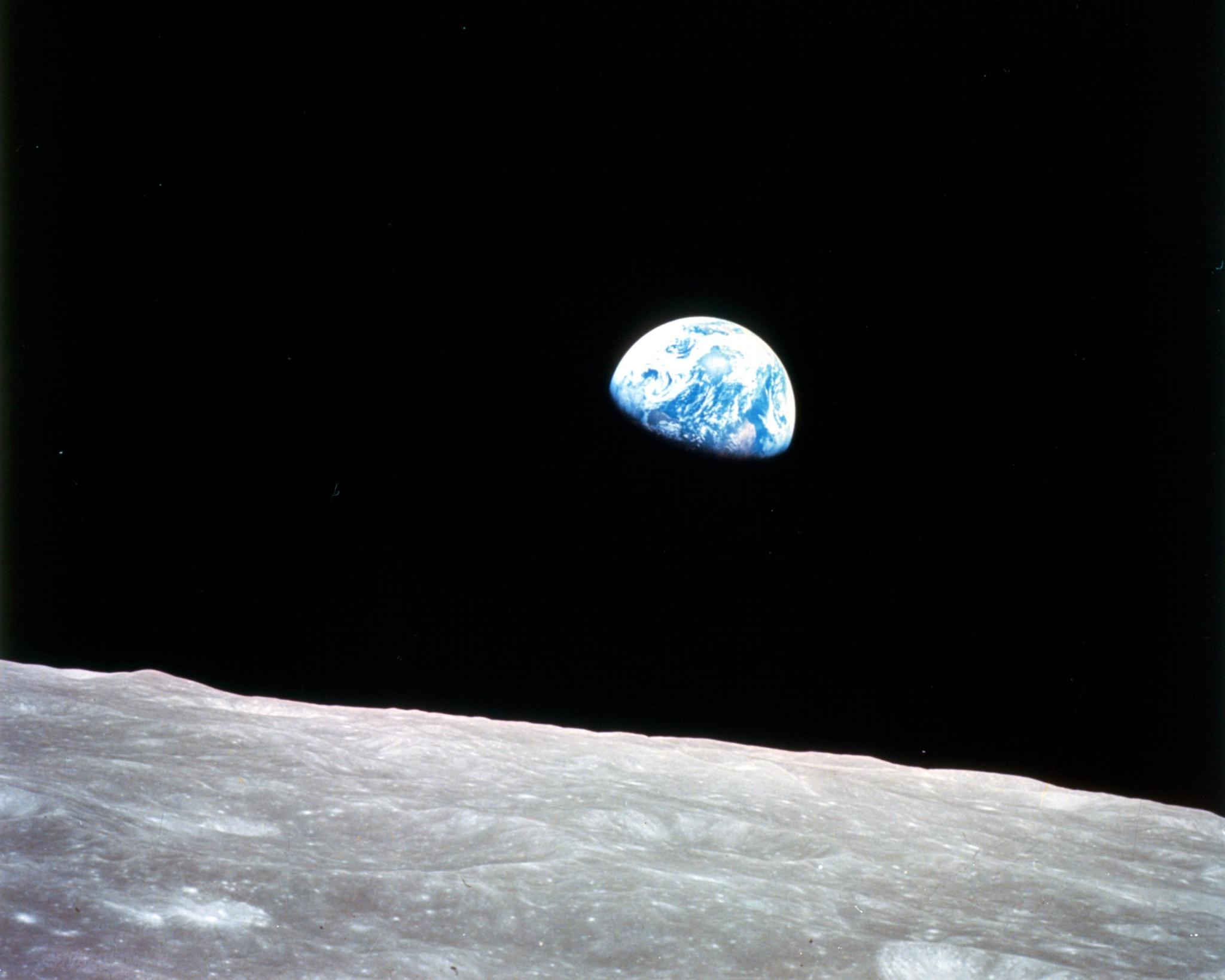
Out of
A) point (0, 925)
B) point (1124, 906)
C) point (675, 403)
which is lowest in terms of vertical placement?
point (0, 925)

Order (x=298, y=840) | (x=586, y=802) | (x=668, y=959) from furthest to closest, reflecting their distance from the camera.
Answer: (x=586, y=802) < (x=298, y=840) < (x=668, y=959)

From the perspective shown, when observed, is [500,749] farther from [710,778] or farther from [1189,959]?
[1189,959]

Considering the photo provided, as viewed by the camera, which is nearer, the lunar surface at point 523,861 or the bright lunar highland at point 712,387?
the lunar surface at point 523,861

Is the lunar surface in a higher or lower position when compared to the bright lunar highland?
lower

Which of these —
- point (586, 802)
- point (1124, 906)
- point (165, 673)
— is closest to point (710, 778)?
point (586, 802)

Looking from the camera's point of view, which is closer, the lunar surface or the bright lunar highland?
the lunar surface
